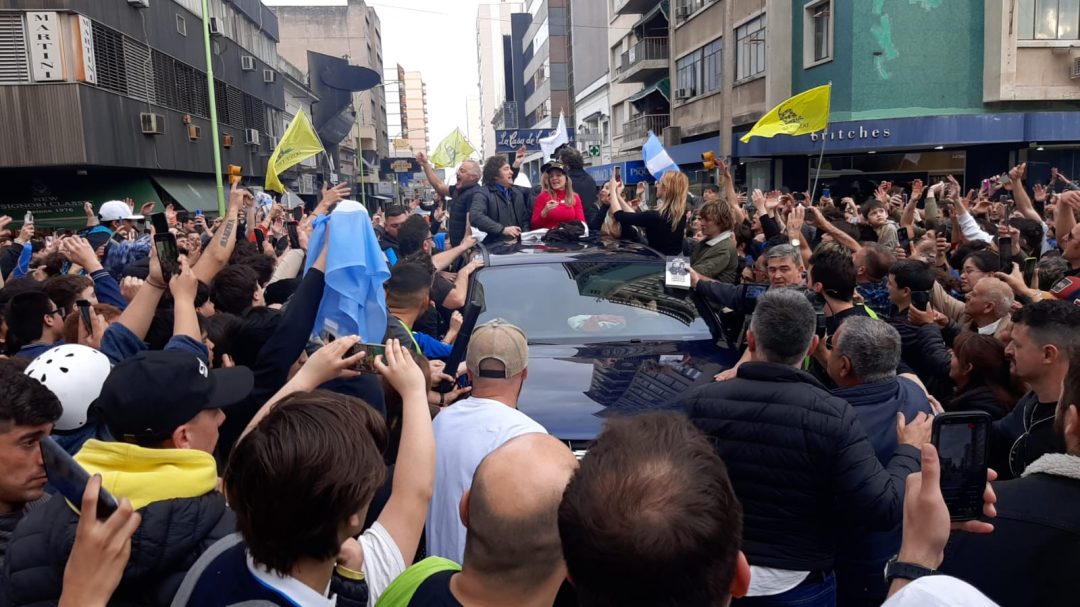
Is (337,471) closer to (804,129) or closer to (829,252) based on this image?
(829,252)

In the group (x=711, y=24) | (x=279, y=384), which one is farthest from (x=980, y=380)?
(x=711, y=24)

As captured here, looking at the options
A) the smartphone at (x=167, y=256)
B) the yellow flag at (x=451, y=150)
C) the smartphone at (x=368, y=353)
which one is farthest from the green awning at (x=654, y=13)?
the smartphone at (x=368, y=353)

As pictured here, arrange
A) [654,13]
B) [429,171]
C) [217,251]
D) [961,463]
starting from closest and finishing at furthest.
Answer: [961,463], [217,251], [429,171], [654,13]

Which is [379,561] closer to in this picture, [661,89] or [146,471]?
[146,471]

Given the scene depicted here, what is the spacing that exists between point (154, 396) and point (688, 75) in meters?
37.7

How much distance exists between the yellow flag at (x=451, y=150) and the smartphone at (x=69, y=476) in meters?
18.3

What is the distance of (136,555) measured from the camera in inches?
79.5

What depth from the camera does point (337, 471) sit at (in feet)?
6.28

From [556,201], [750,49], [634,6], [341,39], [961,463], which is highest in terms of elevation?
[341,39]

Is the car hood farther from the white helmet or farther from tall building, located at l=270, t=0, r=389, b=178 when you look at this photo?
tall building, located at l=270, t=0, r=389, b=178

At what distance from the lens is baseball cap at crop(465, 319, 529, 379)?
313 cm

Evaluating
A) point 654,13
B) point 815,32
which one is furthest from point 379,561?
point 654,13

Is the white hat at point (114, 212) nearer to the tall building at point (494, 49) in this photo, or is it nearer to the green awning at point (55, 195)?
the green awning at point (55, 195)

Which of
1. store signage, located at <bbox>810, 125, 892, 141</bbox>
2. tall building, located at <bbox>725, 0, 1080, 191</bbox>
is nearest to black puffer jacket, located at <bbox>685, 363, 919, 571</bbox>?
store signage, located at <bbox>810, 125, 892, 141</bbox>
